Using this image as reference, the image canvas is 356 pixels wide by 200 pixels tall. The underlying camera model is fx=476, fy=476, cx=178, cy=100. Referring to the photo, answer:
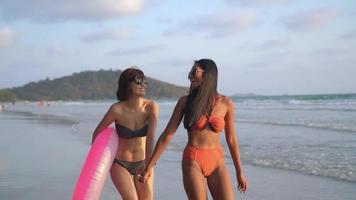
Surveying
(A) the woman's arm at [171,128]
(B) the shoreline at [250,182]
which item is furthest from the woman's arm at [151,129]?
(B) the shoreline at [250,182]

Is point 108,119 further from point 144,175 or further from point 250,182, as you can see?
→ point 250,182

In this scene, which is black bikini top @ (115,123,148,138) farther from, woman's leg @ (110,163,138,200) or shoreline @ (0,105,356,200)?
shoreline @ (0,105,356,200)

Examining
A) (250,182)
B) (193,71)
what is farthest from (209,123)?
(250,182)

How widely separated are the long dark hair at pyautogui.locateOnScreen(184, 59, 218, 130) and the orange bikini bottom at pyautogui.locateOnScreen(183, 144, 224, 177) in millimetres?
202

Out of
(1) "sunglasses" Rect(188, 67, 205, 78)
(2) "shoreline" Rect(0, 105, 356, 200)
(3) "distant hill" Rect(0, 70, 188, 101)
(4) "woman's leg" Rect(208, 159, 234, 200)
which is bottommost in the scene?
(3) "distant hill" Rect(0, 70, 188, 101)

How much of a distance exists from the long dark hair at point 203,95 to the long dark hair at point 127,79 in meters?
0.79

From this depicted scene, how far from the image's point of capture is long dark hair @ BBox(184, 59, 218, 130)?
380cm

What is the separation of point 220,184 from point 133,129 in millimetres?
1125

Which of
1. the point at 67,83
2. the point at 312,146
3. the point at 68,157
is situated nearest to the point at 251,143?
the point at 312,146

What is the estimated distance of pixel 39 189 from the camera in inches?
299

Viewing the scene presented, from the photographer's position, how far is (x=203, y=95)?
3834mm

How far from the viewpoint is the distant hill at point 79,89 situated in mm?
121062

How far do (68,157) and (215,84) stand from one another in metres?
7.88

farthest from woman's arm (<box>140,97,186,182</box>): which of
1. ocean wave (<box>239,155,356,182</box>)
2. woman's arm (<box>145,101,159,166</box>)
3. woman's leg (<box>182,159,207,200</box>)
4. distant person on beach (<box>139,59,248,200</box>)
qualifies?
ocean wave (<box>239,155,356,182</box>)
